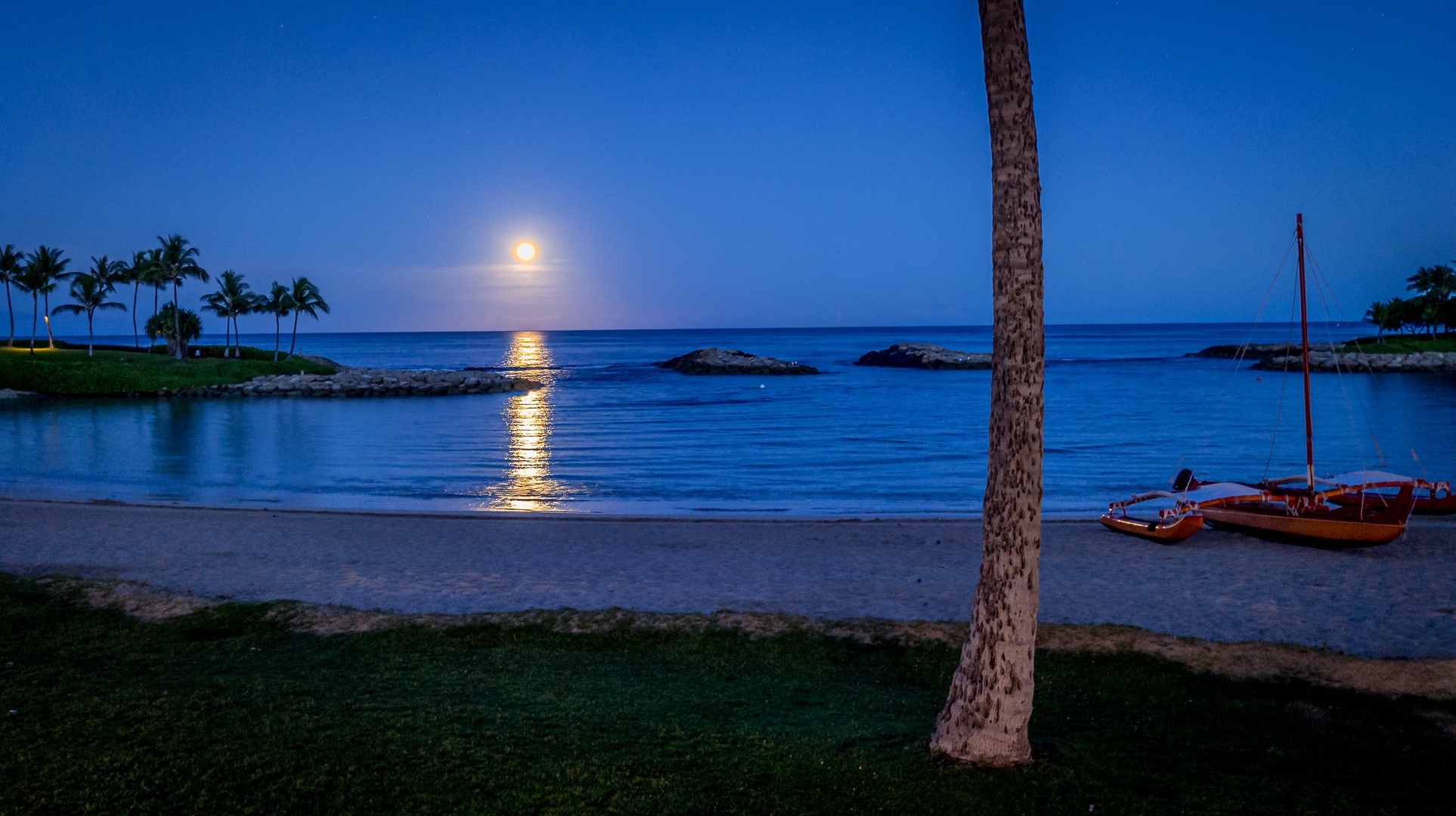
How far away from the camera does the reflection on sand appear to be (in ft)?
74.5

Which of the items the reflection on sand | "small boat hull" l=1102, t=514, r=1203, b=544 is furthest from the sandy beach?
the reflection on sand

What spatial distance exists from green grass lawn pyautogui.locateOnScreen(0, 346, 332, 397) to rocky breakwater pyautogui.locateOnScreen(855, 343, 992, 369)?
59650mm

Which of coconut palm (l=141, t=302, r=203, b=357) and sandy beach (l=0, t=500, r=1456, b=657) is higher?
coconut palm (l=141, t=302, r=203, b=357)

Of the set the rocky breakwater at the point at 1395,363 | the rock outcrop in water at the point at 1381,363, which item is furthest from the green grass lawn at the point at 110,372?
the rocky breakwater at the point at 1395,363

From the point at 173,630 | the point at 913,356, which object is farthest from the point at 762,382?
the point at 173,630

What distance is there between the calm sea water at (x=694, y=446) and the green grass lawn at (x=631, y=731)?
11.4m

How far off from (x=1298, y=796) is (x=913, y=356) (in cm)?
9983

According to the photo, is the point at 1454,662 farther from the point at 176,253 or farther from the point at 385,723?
the point at 176,253

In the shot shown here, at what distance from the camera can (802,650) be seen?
31.7ft

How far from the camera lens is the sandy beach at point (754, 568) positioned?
11.3 metres

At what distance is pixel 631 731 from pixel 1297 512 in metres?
12.9

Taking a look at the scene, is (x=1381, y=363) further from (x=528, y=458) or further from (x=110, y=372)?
(x=110, y=372)

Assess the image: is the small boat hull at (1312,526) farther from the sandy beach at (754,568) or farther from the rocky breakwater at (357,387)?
the rocky breakwater at (357,387)

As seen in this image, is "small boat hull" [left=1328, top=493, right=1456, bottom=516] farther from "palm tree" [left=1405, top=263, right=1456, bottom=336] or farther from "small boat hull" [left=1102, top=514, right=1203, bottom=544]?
"palm tree" [left=1405, top=263, right=1456, bottom=336]
